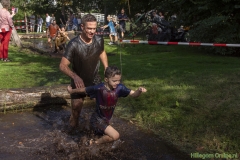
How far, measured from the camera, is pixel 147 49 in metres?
16.4

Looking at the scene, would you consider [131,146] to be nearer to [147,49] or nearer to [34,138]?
[34,138]

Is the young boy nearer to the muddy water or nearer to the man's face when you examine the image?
the muddy water

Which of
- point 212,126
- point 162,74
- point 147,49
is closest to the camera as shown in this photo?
point 212,126

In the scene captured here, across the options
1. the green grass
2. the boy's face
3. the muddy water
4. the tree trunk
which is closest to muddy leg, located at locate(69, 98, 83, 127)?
the muddy water

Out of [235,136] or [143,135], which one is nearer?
[235,136]

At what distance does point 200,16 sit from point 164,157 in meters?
9.62

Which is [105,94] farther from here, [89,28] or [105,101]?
[89,28]

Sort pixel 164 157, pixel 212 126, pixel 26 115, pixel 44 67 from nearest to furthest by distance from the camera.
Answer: pixel 164 157 → pixel 212 126 → pixel 26 115 → pixel 44 67

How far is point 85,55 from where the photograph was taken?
521cm

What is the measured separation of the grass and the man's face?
199 cm

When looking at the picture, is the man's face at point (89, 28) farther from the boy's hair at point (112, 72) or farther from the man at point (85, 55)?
the boy's hair at point (112, 72)

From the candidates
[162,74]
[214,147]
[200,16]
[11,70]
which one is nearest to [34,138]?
[214,147]

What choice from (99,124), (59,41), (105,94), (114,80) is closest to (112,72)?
(114,80)

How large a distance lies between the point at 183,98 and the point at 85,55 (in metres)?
2.59
